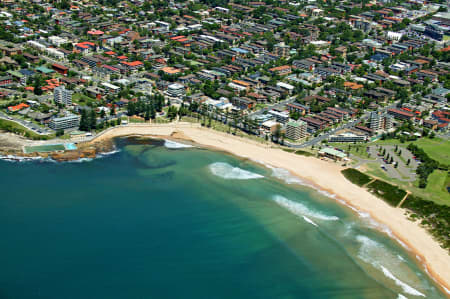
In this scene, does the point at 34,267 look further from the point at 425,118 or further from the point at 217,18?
the point at 217,18

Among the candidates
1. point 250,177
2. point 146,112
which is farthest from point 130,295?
point 146,112

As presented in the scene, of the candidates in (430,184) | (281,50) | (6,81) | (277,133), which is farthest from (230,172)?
(281,50)

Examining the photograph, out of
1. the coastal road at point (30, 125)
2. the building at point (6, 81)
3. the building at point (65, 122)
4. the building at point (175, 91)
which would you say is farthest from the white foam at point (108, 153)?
the building at point (6, 81)

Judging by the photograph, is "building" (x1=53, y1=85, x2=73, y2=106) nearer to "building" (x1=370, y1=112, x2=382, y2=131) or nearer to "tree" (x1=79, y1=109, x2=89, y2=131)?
"tree" (x1=79, y1=109, x2=89, y2=131)

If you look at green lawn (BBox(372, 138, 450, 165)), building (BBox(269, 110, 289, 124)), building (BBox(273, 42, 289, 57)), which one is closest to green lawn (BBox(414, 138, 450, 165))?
green lawn (BBox(372, 138, 450, 165))

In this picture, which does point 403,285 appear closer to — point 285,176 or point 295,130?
point 285,176
